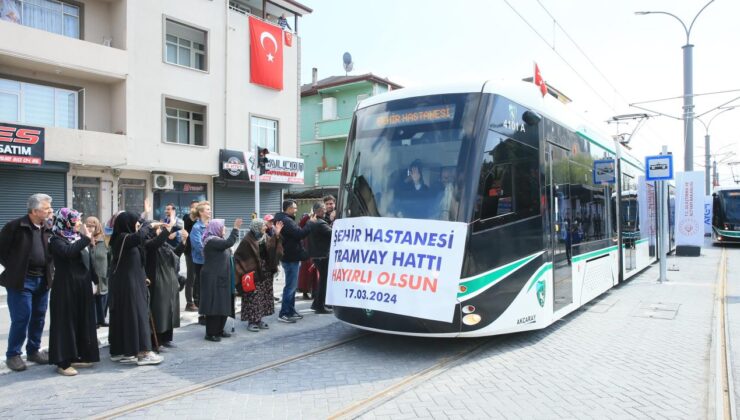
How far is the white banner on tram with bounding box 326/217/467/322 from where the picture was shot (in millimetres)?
5734

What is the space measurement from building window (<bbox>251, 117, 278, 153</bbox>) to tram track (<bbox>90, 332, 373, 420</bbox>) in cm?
1843

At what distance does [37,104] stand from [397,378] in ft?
58.5

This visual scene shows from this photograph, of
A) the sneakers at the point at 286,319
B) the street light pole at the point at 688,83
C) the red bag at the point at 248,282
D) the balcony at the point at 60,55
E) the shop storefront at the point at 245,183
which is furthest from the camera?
the shop storefront at the point at 245,183

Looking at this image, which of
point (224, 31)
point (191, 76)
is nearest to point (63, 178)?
point (191, 76)

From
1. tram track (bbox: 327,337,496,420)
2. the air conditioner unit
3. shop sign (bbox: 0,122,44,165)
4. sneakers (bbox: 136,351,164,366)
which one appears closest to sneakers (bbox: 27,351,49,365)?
sneakers (bbox: 136,351,164,366)

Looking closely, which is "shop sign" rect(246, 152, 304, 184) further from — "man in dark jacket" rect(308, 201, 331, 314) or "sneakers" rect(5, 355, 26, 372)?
"sneakers" rect(5, 355, 26, 372)

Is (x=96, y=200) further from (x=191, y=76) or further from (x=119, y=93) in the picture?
(x=191, y=76)

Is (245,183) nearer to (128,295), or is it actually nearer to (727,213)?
(128,295)

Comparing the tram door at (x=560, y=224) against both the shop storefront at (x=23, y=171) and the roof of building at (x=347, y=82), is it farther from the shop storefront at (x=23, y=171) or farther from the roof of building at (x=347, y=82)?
the roof of building at (x=347, y=82)

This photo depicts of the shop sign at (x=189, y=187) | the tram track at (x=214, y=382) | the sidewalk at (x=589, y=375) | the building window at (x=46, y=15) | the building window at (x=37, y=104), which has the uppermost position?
the building window at (x=46, y=15)

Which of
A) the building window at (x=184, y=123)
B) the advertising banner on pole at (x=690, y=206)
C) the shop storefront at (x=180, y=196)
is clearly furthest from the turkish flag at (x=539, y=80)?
the building window at (x=184, y=123)

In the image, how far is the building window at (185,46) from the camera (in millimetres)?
21016

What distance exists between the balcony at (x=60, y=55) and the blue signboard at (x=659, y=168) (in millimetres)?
17399

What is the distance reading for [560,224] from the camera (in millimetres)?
7488
